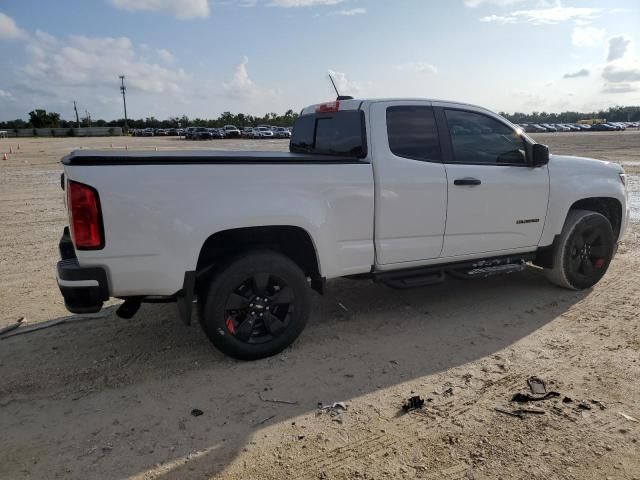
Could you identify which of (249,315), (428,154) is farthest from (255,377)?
(428,154)

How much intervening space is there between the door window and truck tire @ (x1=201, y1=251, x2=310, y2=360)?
1.91 metres

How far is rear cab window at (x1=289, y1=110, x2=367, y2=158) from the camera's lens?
13.9ft

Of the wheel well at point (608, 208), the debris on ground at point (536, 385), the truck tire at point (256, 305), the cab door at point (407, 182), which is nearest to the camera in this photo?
the debris on ground at point (536, 385)

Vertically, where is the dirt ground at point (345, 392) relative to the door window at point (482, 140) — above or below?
below

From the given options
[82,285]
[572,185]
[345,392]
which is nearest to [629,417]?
[345,392]

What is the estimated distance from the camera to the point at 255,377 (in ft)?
11.8

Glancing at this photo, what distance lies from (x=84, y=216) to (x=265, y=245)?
Result: 1349 mm

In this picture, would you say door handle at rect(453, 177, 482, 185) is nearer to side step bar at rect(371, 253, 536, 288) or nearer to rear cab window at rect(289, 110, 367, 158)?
side step bar at rect(371, 253, 536, 288)

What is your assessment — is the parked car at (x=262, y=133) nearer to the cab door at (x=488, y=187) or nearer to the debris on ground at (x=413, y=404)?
the cab door at (x=488, y=187)

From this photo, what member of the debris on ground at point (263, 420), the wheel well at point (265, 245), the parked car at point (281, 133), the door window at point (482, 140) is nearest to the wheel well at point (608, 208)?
the door window at point (482, 140)

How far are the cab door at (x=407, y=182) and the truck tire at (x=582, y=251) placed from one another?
1.69 m

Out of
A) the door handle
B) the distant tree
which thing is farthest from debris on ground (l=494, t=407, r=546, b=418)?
the distant tree

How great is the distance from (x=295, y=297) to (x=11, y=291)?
346 cm

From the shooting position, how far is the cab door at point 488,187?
445cm
